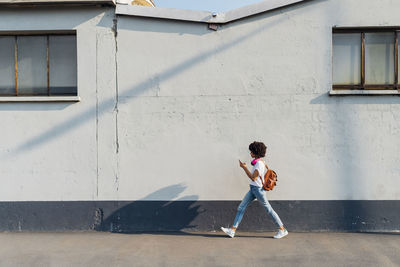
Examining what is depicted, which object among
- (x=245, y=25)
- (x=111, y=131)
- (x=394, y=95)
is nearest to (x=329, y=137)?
(x=394, y=95)

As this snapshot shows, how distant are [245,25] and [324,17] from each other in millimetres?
1297

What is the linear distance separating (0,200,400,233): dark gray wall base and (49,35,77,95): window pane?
6.46ft

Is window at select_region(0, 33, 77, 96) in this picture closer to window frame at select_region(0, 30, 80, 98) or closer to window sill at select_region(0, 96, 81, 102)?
window frame at select_region(0, 30, 80, 98)

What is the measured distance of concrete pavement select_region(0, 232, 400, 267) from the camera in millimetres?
4808

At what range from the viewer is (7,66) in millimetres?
6434

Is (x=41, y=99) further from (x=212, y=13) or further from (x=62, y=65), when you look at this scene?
(x=212, y=13)

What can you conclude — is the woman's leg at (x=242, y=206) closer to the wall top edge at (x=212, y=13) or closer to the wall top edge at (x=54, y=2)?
the wall top edge at (x=212, y=13)

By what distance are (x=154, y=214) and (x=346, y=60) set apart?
4.16m

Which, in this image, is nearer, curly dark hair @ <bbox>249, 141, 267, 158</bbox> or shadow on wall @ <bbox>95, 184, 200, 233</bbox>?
curly dark hair @ <bbox>249, 141, 267, 158</bbox>

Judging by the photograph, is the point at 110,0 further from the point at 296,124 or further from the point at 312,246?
the point at 312,246

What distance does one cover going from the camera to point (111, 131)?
612 centimetres

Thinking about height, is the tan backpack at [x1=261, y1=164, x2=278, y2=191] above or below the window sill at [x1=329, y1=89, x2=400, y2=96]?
below

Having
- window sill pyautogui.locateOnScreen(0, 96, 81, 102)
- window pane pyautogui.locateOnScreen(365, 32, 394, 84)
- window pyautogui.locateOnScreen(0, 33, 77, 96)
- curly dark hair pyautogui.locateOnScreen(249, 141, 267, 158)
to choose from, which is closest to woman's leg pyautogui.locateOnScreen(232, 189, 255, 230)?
curly dark hair pyautogui.locateOnScreen(249, 141, 267, 158)

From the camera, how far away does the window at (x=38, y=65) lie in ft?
20.8
